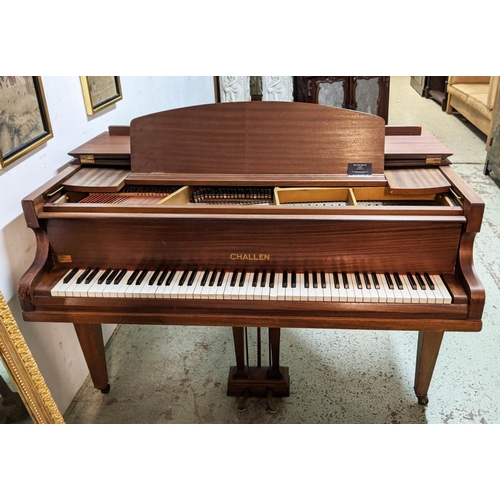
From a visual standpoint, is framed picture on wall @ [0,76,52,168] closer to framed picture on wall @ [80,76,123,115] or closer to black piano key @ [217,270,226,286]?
framed picture on wall @ [80,76,123,115]

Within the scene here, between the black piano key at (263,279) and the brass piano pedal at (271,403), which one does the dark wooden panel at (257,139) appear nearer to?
the black piano key at (263,279)

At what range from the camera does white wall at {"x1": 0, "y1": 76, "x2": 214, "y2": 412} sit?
85.1 inches

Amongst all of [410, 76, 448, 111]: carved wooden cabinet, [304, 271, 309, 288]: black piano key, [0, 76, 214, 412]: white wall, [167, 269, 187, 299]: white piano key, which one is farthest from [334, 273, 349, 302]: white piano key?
[410, 76, 448, 111]: carved wooden cabinet

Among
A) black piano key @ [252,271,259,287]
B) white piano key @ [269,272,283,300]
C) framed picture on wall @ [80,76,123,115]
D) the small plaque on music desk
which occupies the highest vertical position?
framed picture on wall @ [80,76,123,115]

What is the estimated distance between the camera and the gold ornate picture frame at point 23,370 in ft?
5.75

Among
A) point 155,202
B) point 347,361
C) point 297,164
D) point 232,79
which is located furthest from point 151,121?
point 232,79

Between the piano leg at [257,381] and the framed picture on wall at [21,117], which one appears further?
the piano leg at [257,381]

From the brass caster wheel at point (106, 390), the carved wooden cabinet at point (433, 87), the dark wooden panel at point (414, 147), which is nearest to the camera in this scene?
the dark wooden panel at point (414, 147)

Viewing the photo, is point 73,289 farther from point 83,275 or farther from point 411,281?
point 411,281

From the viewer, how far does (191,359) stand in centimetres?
304

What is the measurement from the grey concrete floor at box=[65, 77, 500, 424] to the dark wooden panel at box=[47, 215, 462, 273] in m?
0.96

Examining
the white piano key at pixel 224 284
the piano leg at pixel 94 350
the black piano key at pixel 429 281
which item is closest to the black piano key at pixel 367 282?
the black piano key at pixel 429 281

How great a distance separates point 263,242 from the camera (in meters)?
2.08

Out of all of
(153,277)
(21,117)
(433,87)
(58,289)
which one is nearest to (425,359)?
(153,277)
